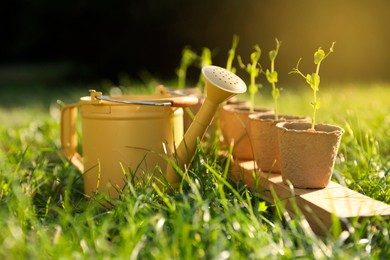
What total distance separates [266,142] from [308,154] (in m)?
0.27

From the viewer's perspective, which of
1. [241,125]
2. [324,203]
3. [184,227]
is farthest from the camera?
[241,125]

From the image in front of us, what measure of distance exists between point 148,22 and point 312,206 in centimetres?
552

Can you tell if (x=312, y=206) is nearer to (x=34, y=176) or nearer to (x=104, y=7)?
(x=34, y=176)

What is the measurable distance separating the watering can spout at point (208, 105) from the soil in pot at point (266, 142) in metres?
0.21

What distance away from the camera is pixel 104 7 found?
24.0ft

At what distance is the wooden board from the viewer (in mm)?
1488

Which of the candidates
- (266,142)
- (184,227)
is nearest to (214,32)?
(266,142)

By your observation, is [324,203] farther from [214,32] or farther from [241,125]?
[214,32]

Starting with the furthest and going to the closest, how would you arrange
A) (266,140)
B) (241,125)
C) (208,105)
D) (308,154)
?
(241,125) < (266,140) < (208,105) < (308,154)

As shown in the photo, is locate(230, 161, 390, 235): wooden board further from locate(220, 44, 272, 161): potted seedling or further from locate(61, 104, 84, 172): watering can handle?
locate(61, 104, 84, 172): watering can handle

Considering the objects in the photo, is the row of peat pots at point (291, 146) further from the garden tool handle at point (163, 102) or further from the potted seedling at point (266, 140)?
the garden tool handle at point (163, 102)

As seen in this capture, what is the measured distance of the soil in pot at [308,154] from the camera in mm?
1665

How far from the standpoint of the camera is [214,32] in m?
6.18

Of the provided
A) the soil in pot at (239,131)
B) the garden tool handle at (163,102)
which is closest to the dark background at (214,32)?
the soil in pot at (239,131)
